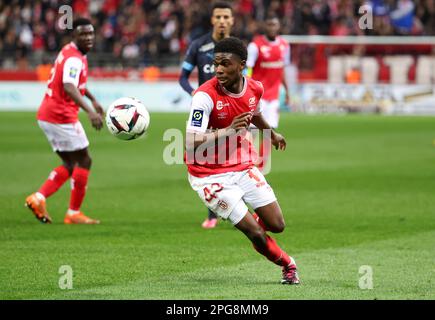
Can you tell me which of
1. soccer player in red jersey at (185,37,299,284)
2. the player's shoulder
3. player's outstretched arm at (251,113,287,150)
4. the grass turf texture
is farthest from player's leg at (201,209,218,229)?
the player's shoulder

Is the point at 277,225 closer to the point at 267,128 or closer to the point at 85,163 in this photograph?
the point at 267,128

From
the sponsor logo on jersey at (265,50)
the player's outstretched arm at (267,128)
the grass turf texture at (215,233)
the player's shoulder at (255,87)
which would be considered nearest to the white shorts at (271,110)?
the sponsor logo on jersey at (265,50)

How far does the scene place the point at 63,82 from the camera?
37.6 ft

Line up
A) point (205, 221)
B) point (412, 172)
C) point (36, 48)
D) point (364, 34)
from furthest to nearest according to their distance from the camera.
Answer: point (36, 48) < point (364, 34) < point (412, 172) < point (205, 221)

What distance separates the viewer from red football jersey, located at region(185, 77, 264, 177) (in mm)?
7949

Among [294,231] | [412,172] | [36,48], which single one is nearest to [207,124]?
[294,231]

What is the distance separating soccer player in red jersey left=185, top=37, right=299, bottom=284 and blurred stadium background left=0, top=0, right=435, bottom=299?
486 mm

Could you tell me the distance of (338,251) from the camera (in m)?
9.74

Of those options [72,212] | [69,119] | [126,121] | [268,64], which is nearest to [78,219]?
[72,212]

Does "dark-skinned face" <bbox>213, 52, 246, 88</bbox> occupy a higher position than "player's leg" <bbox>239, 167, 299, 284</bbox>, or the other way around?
"dark-skinned face" <bbox>213, 52, 246, 88</bbox>

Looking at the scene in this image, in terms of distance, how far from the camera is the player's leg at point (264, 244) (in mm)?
7895

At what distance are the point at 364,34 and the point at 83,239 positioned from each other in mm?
22889

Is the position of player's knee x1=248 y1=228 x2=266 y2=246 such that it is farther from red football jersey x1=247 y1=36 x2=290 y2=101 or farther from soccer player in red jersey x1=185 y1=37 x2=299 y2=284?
red football jersey x1=247 y1=36 x2=290 y2=101
